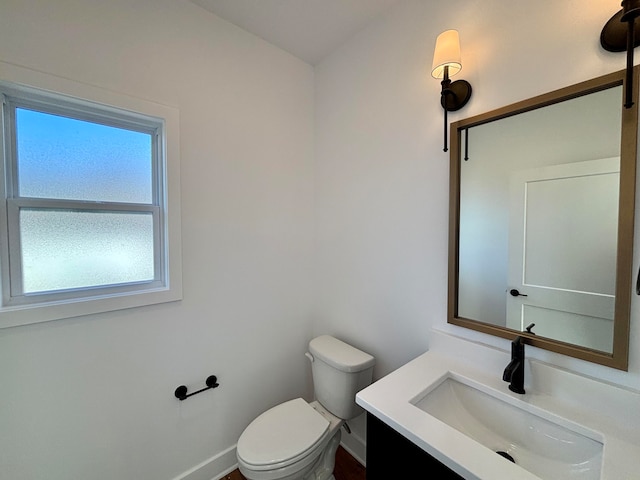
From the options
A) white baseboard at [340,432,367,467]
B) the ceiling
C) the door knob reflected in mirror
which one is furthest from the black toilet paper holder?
the ceiling

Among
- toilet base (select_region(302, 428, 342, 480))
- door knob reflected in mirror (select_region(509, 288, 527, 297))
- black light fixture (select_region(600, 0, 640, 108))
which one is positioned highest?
black light fixture (select_region(600, 0, 640, 108))

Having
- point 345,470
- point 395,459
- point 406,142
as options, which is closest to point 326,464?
point 345,470

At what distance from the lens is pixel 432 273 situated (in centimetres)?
125

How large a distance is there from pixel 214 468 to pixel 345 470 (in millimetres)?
766

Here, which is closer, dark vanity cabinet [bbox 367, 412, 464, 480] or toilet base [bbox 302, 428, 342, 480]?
dark vanity cabinet [bbox 367, 412, 464, 480]

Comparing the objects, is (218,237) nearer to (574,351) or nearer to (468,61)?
(468,61)

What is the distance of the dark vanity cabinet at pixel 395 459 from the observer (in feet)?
2.40

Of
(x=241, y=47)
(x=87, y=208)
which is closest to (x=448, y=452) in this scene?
(x=87, y=208)

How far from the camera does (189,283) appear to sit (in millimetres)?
1390

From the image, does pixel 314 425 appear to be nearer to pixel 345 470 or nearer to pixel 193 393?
pixel 345 470

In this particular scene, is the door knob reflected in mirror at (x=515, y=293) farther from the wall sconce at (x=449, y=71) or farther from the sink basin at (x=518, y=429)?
the wall sconce at (x=449, y=71)

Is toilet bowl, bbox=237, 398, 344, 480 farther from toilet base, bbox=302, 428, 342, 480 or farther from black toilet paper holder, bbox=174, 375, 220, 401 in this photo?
black toilet paper holder, bbox=174, 375, 220, 401

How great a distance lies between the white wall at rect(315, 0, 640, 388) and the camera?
0.90 metres

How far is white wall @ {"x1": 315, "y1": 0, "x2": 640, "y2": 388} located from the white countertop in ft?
0.22
